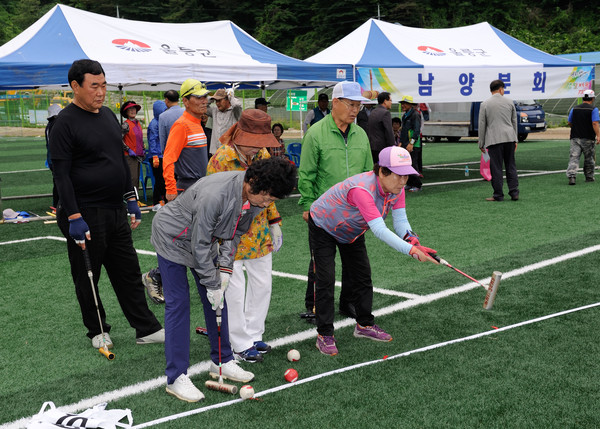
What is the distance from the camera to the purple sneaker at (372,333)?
16.7 ft

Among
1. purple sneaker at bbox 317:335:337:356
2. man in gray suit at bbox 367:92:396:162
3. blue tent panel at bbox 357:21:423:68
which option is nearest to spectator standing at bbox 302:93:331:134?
blue tent panel at bbox 357:21:423:68

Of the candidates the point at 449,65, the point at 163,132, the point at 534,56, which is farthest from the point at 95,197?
the point at 534,56

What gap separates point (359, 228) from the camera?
4680 mm

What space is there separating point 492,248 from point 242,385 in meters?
4.62

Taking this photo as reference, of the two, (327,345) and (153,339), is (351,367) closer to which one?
(327,345)

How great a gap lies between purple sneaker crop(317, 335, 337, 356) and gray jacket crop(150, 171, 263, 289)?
119 cm

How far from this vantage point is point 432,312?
5.72 meters

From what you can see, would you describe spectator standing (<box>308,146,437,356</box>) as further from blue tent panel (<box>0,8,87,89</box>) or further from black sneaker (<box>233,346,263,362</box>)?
blue tent panel (<box>0,8,87,89</box>)

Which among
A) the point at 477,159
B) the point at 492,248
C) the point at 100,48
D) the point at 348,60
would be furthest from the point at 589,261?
the point at 477,159

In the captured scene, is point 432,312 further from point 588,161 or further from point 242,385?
point 588,161

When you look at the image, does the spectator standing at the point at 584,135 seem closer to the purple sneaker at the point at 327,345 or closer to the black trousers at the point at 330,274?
the black trousers at the point at 330,274

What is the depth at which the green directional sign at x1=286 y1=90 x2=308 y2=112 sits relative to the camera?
30.7 meters

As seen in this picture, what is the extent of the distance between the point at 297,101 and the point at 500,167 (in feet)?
69.0

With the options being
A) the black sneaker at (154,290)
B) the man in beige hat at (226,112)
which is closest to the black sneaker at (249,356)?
the black sneaker at (154,290)
